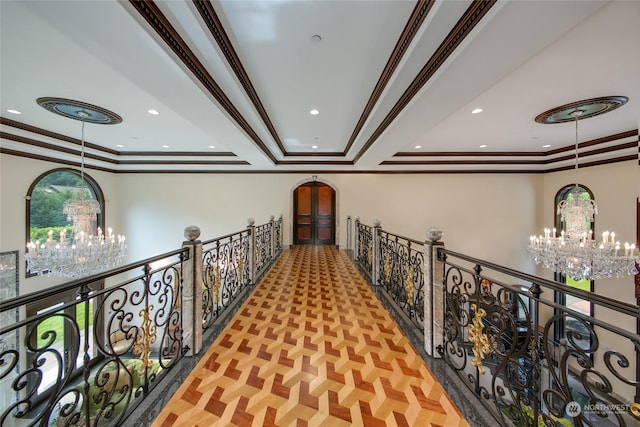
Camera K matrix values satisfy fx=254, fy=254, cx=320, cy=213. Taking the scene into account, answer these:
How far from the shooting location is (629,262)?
3688 millimetres

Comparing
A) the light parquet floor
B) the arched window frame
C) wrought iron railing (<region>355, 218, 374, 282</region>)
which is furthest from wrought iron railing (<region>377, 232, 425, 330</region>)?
the arched window frame

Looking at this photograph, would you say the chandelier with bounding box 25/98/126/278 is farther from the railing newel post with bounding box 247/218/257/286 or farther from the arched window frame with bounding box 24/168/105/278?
the railing newel post with bounding box 247/218/257/286

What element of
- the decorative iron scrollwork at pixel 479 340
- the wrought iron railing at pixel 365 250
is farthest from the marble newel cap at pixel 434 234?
the wrought iron railing at pixel 365 250

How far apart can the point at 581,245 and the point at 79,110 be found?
8034mm

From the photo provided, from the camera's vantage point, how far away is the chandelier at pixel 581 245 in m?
3.68

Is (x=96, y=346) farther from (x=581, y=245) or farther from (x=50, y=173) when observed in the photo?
(x=50, y=173)

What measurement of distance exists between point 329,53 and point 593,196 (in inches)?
300

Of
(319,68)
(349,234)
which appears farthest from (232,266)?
(349,234)

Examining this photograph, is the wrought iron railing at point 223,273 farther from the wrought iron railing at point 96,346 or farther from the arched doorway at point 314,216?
the arched doorway at point 314,216

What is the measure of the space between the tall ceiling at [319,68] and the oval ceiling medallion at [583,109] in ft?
0.42

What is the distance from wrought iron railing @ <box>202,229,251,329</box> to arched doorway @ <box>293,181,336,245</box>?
435 centimetres

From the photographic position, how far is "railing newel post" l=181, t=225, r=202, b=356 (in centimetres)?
237

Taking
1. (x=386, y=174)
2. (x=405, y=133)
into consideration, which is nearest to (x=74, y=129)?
(x=405, y=133)

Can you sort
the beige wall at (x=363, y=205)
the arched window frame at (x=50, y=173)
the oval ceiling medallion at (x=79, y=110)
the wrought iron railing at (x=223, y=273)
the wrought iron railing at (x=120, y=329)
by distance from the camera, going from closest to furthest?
the wrought iron railing at (x=120, y=329), the wrought iron railing at (x=223, y=273), the oval ceiling medallion at (x=79, y=110), the arched window frame at (x=50, y=173), the beige wall at (x=363, y=205)
